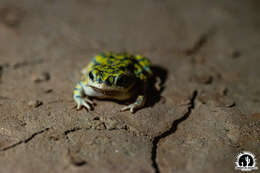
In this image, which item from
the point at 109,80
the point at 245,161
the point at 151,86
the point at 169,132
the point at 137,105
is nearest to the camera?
the point at 245,161

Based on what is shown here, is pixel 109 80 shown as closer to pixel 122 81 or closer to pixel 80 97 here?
pixel 122 81

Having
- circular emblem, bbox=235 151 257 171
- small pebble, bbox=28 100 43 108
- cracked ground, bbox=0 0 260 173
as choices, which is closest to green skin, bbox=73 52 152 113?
cracked ground, bbox=0 0 260 173

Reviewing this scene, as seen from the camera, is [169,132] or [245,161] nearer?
[245,161]

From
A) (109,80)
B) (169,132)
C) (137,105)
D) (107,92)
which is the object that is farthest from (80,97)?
(169,132)

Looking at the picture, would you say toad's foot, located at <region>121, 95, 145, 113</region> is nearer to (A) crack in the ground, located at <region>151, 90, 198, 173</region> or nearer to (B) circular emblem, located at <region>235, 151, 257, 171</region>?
(A) crack in the ground, located at <region>151, 90, 198, 173</region>

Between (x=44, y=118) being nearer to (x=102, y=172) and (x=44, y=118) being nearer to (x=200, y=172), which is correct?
(x=102, y=172)

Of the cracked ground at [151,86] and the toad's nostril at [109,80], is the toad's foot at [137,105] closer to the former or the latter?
the cracked ground at [151,86]

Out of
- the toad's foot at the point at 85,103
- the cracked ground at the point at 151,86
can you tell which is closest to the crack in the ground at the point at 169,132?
the cracked ground at the point at 151,86
